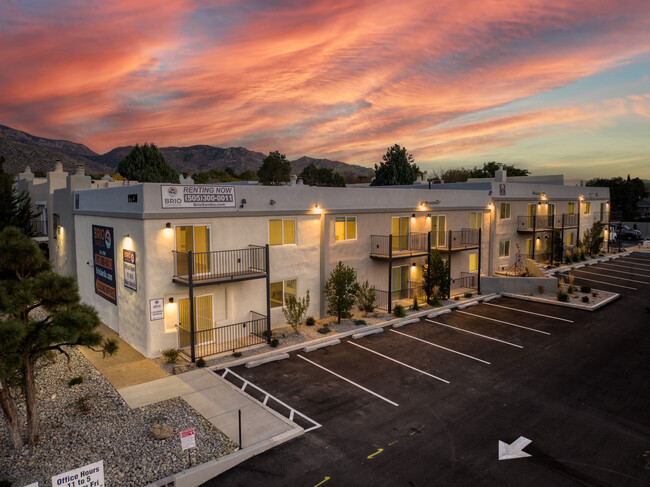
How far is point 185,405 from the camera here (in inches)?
476

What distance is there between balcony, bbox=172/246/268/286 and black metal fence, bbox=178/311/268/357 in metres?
1.83

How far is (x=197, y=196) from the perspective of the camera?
16234 millimetres

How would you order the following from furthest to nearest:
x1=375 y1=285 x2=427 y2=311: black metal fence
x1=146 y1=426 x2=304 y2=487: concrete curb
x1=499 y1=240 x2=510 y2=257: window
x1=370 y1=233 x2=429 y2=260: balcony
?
x1=499 y1=240 x2=510 y2=257: window, x1=375 y1=285 x2=427 y2=311: black metal fence, x1=370 y1=233 x2=429 y2=260: balcony, x1=146 y1=426 x2=304 y2=487: concrete curb

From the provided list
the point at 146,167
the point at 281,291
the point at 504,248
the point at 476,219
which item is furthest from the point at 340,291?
the point at 146,167

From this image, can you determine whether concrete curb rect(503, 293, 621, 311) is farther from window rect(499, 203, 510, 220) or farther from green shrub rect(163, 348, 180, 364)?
green shrub rect(163, 348, 180, 364)

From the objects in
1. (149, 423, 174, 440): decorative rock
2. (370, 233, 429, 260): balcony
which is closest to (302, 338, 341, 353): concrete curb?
(370, 233, 429, 260): balcony

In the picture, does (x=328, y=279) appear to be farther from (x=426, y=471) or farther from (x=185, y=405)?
(x=426, y=471)

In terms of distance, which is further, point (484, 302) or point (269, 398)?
point (484, 302)

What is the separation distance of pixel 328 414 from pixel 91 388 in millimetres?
7492

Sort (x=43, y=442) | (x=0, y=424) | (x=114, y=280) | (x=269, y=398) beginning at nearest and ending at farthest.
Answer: (x=43, y=442), (x=0, y=424), (x=269, y=398), (x=114, y=280)

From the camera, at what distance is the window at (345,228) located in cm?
2128

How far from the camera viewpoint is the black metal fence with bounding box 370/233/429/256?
2280cm

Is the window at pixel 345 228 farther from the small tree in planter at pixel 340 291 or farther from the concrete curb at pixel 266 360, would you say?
the concrete curb at pixel 266 360

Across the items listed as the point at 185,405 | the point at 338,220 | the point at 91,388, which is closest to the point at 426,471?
the point at 185,405
